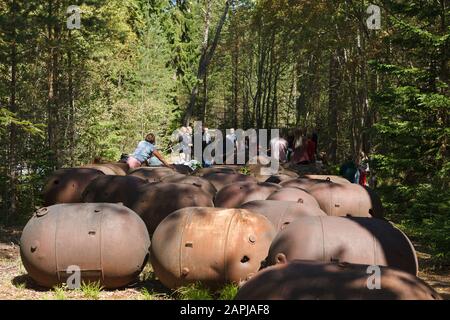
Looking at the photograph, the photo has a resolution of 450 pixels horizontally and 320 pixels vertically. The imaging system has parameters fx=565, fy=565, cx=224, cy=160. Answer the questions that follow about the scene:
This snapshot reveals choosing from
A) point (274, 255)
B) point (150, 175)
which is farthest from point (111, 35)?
point (274, 255)

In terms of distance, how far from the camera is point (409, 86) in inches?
550

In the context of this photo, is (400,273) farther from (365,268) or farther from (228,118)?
(228,118)

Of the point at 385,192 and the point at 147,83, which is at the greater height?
the point at 147,83

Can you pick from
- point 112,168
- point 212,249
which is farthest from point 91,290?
point 112,168

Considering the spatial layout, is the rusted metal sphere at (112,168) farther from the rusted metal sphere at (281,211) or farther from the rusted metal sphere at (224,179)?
the rusted metal sphere at (281,211)

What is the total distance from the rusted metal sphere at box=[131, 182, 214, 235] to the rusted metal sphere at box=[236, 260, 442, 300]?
5.45m

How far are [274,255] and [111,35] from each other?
17009 mm

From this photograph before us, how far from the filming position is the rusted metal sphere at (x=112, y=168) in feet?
50.4

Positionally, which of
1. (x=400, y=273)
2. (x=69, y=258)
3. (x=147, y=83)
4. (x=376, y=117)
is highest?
(x=147, y=83)

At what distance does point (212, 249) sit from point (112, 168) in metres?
8.29

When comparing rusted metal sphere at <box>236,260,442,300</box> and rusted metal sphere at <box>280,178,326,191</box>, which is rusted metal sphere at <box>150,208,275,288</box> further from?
rusted metal sphere at <box>280,178,326,191</box>

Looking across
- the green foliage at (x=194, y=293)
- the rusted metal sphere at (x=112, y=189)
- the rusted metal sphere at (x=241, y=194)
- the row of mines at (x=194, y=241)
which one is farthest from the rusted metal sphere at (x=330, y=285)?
the rusted metal sphere at (x=112, y=189)


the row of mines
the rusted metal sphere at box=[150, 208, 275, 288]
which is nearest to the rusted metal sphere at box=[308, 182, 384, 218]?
the row of mines

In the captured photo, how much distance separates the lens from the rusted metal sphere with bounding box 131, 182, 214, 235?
10781 mm
